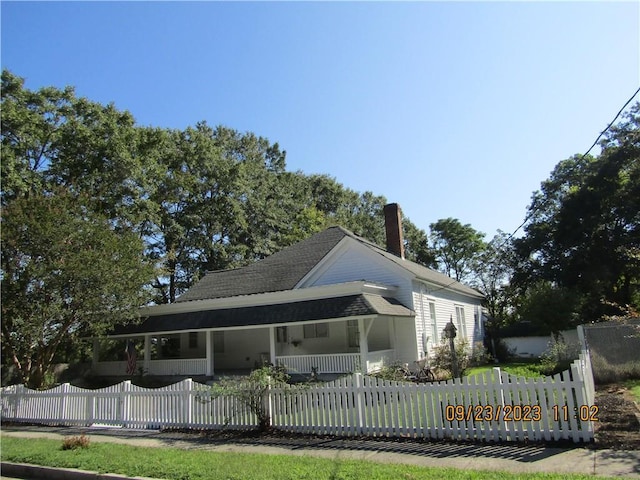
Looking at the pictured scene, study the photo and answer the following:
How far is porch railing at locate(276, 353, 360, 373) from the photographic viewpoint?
16.9 metres

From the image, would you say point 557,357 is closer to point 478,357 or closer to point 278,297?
point 478,357

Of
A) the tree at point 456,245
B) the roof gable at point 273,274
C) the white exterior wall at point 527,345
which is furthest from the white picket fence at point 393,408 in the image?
the tree at point 456,245

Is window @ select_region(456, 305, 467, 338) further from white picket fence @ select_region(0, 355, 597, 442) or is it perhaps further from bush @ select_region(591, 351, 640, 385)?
white picket fence @ select_region(0, 355, 597, 442)

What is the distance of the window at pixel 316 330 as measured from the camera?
2120 centimetres

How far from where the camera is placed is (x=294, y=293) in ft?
63.8

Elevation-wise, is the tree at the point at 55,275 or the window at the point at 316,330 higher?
the tree at the point at 55,275

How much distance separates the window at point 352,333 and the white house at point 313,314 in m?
0.05

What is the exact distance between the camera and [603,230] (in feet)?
115

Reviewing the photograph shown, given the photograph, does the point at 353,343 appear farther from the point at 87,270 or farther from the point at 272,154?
the point at 272,154

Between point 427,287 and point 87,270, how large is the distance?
14.6m

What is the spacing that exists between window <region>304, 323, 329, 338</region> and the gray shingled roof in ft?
7.10

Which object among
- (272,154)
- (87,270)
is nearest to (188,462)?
(87,270)

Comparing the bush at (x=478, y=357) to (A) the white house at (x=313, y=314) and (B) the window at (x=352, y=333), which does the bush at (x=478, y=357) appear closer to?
(A) the white house at (x=313, y=314)

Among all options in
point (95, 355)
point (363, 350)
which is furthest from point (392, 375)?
point (95, 355)
